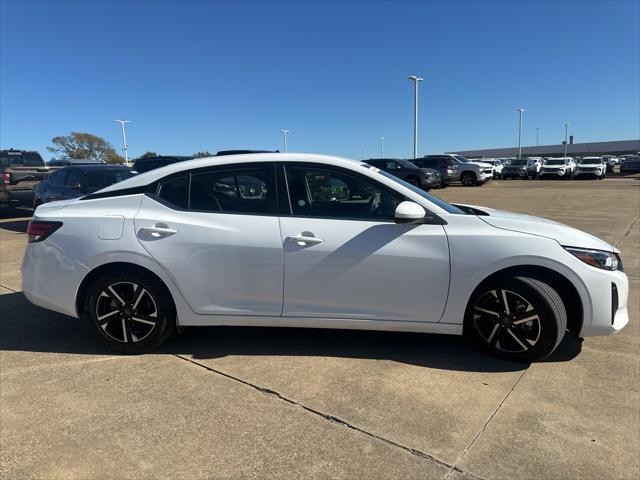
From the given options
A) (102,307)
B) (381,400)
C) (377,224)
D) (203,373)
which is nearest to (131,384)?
(203,373)

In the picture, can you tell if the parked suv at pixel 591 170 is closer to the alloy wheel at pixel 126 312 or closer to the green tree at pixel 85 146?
the alloy wheel at pixel 126 312

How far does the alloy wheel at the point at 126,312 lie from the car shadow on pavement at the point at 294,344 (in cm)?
26

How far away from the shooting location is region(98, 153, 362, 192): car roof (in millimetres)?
3773

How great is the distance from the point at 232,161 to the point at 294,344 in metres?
1.63

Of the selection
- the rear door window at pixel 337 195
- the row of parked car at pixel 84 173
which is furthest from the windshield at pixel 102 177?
the rear door window at pixel 337 195

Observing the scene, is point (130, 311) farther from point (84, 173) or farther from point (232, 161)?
point (84, 173)

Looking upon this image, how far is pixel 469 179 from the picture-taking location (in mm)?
27953

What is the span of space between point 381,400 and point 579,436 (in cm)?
117

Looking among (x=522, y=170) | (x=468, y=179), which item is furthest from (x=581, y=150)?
(x=468, y=179)

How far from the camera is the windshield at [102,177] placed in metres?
10.1

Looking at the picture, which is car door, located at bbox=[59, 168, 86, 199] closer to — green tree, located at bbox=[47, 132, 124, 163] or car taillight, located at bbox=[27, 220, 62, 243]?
car taillight, located at bbox=[27, 220, 62, 243]

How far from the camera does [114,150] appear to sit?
280 feet

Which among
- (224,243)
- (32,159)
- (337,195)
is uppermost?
(32,159)

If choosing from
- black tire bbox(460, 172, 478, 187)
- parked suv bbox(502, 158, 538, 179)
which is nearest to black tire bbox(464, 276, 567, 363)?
black tire bbox(460, 172, 478, 187)
